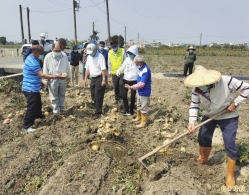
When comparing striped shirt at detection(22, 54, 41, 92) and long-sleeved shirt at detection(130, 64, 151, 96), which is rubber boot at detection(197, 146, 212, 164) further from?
striped shirt at detection(22, 54, 41, 92)

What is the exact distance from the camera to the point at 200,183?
129 inches

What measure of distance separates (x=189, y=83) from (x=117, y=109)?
334 centimetres

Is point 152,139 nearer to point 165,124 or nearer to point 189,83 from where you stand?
point 165,124

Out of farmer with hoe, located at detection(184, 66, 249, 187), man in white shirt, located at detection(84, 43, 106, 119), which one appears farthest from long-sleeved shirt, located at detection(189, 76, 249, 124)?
man in white shirt, located at detection(84, 43, 106, 119)

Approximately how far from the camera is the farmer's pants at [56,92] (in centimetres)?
543

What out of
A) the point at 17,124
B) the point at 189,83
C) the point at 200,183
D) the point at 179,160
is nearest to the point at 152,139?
the point at 179,160

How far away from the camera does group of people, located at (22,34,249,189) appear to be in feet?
10.3

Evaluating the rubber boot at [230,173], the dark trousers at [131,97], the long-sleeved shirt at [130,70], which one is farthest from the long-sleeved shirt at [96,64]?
the rubber boot at [230,173]

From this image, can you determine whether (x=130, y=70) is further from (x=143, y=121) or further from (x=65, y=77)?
(x=65, y=77)

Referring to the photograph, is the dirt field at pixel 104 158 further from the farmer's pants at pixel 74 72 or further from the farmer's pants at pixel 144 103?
the farmer's pants at pixel 74 72

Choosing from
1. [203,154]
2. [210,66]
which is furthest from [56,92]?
[210,66]

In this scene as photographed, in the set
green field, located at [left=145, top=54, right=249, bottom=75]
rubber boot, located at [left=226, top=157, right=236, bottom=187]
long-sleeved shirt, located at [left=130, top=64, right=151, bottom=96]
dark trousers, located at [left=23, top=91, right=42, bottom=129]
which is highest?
long-sleeved shirt, located at [left=130, top=64, right=151, bottom=96]

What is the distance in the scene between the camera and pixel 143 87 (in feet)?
16.7

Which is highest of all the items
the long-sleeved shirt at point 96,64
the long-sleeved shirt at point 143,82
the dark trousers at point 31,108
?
the long-sleeved shirt at point 96,64
